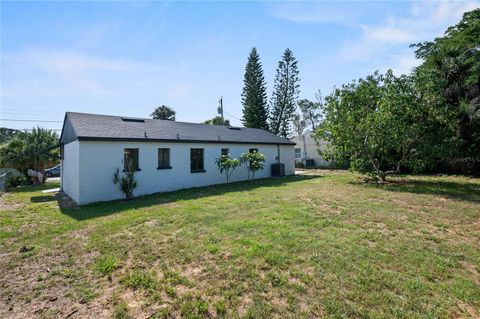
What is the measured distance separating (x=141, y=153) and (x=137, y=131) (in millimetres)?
1294

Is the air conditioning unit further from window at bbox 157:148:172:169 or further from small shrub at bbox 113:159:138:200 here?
small shrub at bbox 113:159:138:200

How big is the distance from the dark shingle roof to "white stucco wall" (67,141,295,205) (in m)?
0.32

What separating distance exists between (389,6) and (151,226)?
10.0 metres

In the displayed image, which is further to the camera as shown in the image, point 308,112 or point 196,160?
point 308,112

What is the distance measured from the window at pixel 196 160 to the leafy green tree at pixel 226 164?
1.05 m

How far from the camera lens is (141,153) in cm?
1197

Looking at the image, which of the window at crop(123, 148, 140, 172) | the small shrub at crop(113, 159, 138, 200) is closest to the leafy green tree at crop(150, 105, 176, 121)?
the window at crop(123, 148, 140, 172)

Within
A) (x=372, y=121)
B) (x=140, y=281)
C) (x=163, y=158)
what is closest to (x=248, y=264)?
(x=140, y=281)

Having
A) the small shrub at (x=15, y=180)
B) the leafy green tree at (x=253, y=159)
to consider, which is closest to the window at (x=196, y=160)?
the leafy green tree at (x=253, y=159)

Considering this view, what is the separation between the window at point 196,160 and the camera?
1411 cm

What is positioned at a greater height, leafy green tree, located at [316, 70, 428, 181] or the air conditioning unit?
leafy green tree, located at [316, 70, 428, 181]

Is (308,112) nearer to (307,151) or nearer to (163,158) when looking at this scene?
(307,151)

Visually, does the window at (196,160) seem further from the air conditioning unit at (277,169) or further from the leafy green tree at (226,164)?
the air conditioning unit at (277,169)

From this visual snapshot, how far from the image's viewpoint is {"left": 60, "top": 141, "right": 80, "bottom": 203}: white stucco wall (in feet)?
34.7
